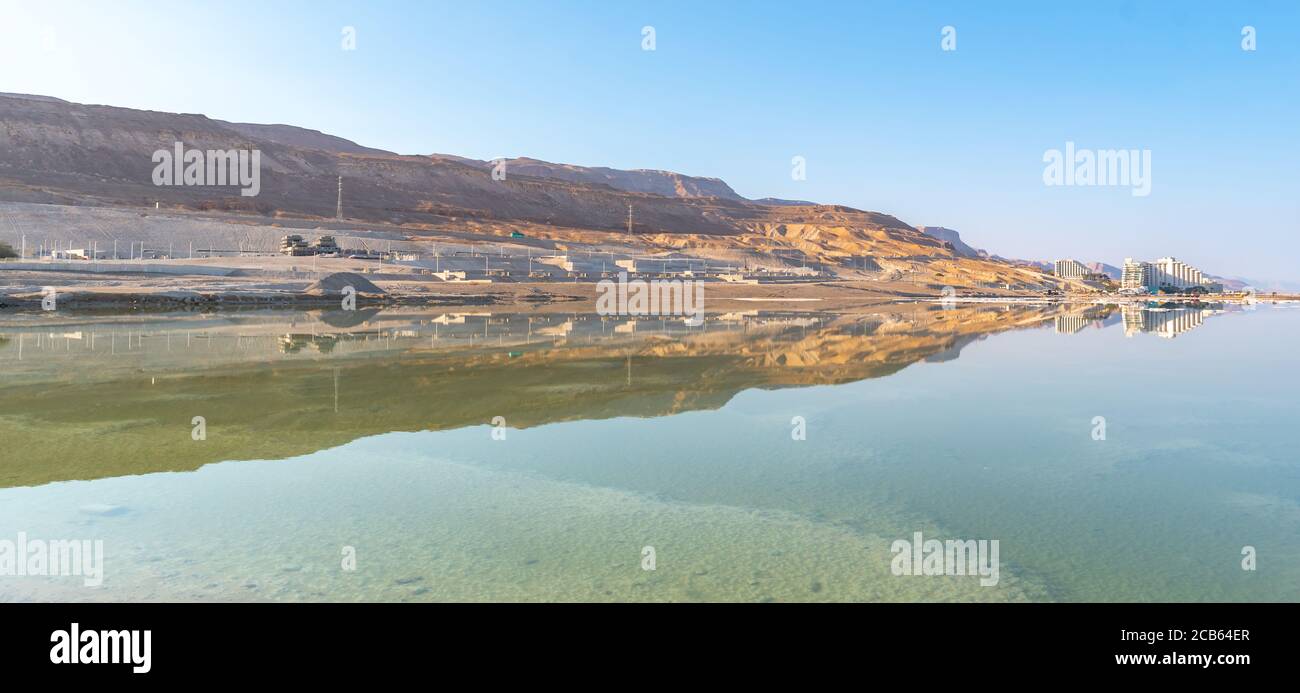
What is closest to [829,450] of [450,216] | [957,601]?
[957,601]

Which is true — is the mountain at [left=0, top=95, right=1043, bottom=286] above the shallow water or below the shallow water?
above

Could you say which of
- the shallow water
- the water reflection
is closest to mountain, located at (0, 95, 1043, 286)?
the water reflection

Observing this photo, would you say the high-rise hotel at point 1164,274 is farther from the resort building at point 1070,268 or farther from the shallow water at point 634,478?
the shallow water at point 634,478

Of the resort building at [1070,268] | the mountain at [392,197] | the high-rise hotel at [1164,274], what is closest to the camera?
the mountain at [392,197]

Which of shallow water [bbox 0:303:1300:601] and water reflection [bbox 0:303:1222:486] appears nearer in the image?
shallow water [bbox 0:303:1300:601]

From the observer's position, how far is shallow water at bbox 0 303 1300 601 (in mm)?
5664

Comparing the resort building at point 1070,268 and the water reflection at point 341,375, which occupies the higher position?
the resort building at point 1070,268

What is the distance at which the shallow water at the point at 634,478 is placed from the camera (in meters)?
5.66

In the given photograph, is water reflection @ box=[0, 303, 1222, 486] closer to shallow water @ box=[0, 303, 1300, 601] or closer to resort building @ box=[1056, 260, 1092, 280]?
shallow water @ box=[0, 303, 1300, 601]
